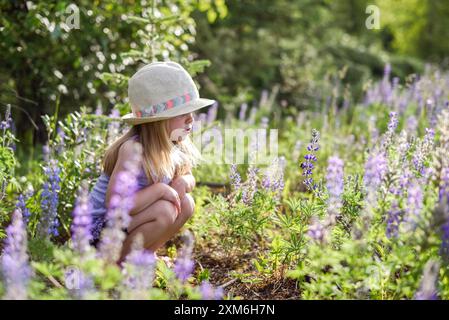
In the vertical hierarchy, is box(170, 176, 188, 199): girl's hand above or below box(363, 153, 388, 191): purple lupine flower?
below

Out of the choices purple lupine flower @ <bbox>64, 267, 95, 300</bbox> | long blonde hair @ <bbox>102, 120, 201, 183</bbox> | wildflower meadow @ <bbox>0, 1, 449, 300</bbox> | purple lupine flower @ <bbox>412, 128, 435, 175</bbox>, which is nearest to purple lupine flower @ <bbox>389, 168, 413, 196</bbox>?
wildflower meadow @ <bbox>0, 1, 449, 300</bbox>

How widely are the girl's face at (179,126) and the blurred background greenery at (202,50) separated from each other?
3.03 ft

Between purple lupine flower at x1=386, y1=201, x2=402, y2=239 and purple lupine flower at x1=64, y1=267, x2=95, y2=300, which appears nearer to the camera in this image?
purple lupine flower at x1=64, y1=267, x2=95, y2=300

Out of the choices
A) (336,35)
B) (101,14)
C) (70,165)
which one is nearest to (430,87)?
(101,14)

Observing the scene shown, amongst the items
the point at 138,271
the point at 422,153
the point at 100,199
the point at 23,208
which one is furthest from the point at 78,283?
the point at 422,153

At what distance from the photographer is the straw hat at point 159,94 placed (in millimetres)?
3055

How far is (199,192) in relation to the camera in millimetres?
3928

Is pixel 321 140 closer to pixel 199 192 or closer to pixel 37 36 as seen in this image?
pixel 199 192

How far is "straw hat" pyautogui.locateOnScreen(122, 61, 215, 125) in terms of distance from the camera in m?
3.05

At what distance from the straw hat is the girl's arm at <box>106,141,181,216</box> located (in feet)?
0.76

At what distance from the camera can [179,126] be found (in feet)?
10.4

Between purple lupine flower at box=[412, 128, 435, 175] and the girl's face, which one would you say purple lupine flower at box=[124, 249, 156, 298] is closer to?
the girl's face

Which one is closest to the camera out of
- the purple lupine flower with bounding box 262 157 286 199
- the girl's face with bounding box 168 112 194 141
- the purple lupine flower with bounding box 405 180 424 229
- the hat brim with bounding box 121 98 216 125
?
the purple lupine flower with bounding box 405 180 424 229
